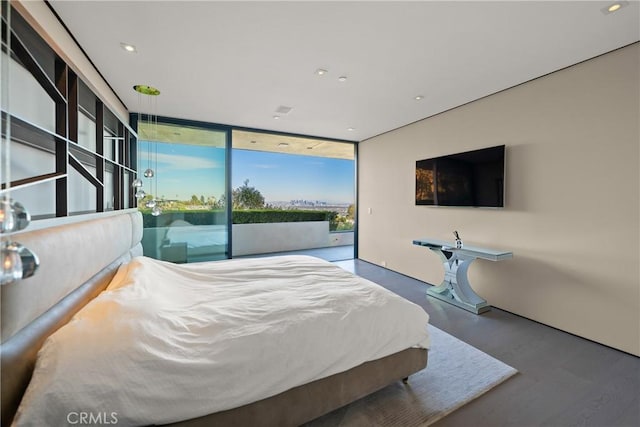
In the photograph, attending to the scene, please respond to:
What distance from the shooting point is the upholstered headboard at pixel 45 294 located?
961 millimetres

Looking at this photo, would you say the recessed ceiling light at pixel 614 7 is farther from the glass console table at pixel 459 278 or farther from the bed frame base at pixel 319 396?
the bed frame base at pixel 319 396

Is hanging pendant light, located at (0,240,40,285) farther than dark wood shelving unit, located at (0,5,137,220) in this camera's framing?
No

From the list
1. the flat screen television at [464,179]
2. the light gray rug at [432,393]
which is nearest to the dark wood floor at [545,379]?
the light gray rug at [432,393]

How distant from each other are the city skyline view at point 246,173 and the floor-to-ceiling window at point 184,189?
0.6 inches

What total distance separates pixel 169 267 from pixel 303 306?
153 centimetres

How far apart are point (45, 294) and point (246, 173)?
280 inches

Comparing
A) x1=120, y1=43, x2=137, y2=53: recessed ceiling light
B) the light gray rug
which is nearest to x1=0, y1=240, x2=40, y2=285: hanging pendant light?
the light gray rug

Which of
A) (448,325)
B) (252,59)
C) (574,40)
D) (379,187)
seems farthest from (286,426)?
(379,187)

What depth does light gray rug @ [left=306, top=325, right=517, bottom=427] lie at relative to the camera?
1.71 m

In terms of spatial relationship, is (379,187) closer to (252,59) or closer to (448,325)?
(448,325)

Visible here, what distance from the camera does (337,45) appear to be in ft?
7.74

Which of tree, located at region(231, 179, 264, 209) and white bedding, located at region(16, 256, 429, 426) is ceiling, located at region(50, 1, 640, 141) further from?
tree, located at region(231, 179, 264, 209)

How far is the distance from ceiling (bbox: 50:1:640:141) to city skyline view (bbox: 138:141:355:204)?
104cm

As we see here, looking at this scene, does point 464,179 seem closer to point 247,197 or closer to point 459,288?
point 459,288
